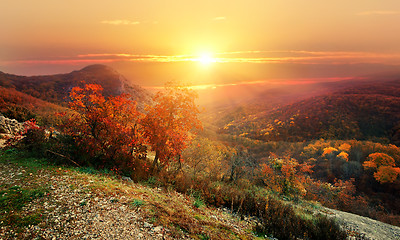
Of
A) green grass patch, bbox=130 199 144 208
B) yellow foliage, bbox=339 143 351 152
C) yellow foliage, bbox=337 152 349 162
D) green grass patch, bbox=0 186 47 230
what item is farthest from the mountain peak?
green grass patch, bbox=130 199 144 208

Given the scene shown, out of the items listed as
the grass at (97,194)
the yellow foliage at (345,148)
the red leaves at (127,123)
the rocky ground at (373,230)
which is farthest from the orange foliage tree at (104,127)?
the yellow foliage at (345,148)

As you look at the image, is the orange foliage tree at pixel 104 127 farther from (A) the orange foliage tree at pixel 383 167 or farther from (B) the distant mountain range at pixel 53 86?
(A) the orange foliage tree at pixel 383 167

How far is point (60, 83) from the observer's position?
63750mm

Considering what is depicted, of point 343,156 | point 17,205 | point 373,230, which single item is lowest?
point 343,156

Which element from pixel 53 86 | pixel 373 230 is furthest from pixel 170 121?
pixel 53 86

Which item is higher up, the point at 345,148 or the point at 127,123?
the point at 127,123

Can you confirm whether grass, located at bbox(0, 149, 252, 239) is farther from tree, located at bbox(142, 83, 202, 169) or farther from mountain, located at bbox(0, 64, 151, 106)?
mountain, located at bbox(0, 64, 151, 106)

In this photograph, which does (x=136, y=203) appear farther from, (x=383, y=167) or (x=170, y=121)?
(x=383, y=167)

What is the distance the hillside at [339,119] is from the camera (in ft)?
226

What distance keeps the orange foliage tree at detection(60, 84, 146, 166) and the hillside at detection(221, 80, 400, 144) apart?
70.3 metres

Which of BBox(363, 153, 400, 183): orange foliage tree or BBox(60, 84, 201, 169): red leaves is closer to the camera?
Result: BBox(60, 84, 201, 169): red leaves

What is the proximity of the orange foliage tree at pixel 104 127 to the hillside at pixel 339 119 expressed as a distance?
230ft

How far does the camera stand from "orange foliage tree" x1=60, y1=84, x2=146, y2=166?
1161 cm

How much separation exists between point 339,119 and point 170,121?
272 feet
